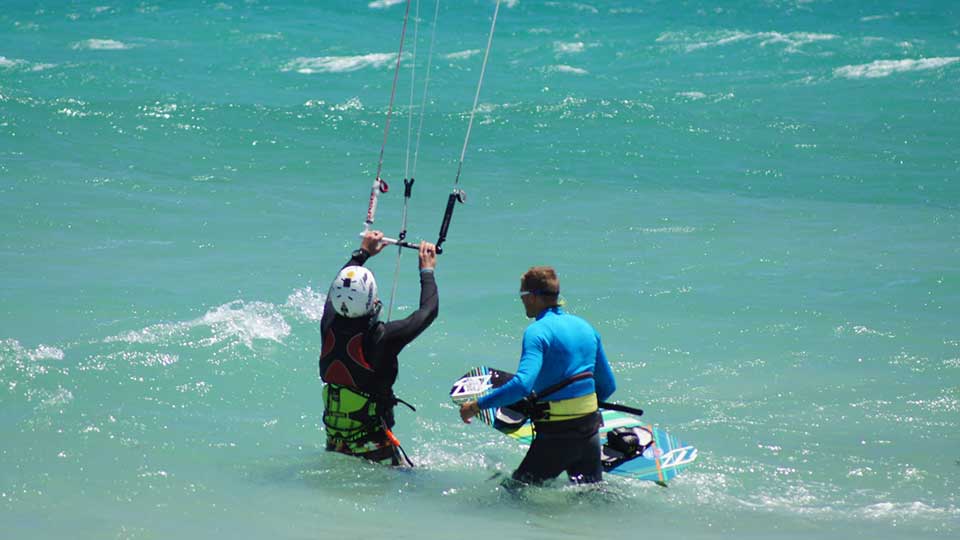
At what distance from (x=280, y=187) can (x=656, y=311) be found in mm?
7276

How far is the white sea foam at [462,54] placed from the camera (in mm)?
27281

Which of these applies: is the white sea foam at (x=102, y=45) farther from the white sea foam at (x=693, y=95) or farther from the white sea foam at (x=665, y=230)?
the white sea foam at (x=665, y=230)

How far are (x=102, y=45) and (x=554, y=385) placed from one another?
24.1 metres

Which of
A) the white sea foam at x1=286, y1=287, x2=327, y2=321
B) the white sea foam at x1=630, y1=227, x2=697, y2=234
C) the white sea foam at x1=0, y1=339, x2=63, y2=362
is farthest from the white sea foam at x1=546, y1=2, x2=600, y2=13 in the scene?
the white sea foam at x1=0, y1=339, x2=63, y2=362

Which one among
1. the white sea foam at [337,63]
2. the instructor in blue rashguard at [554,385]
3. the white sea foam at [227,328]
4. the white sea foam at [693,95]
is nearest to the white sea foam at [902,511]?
the instructor in blue rashguard at [554,385]

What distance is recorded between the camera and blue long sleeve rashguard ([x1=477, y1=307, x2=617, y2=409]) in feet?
18.7

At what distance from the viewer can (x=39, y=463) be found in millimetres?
6469

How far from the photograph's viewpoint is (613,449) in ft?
22.1

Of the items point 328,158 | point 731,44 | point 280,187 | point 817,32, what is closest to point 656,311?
point 280,187

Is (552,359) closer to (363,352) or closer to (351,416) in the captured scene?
(363,352)

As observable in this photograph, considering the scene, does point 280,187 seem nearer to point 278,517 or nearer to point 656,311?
point 656,311

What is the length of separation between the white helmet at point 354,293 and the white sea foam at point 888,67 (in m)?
21.2

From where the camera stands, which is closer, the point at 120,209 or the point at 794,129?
the point at 120,209

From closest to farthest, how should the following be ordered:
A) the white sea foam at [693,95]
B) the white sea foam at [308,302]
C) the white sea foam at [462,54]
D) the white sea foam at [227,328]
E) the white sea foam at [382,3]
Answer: the white sea foam at [227,328]
the white sea foam at [308,302]
the white sea foam at [693,95]
the white sea foam at [462,54]
the white sea foam at [382,3]
